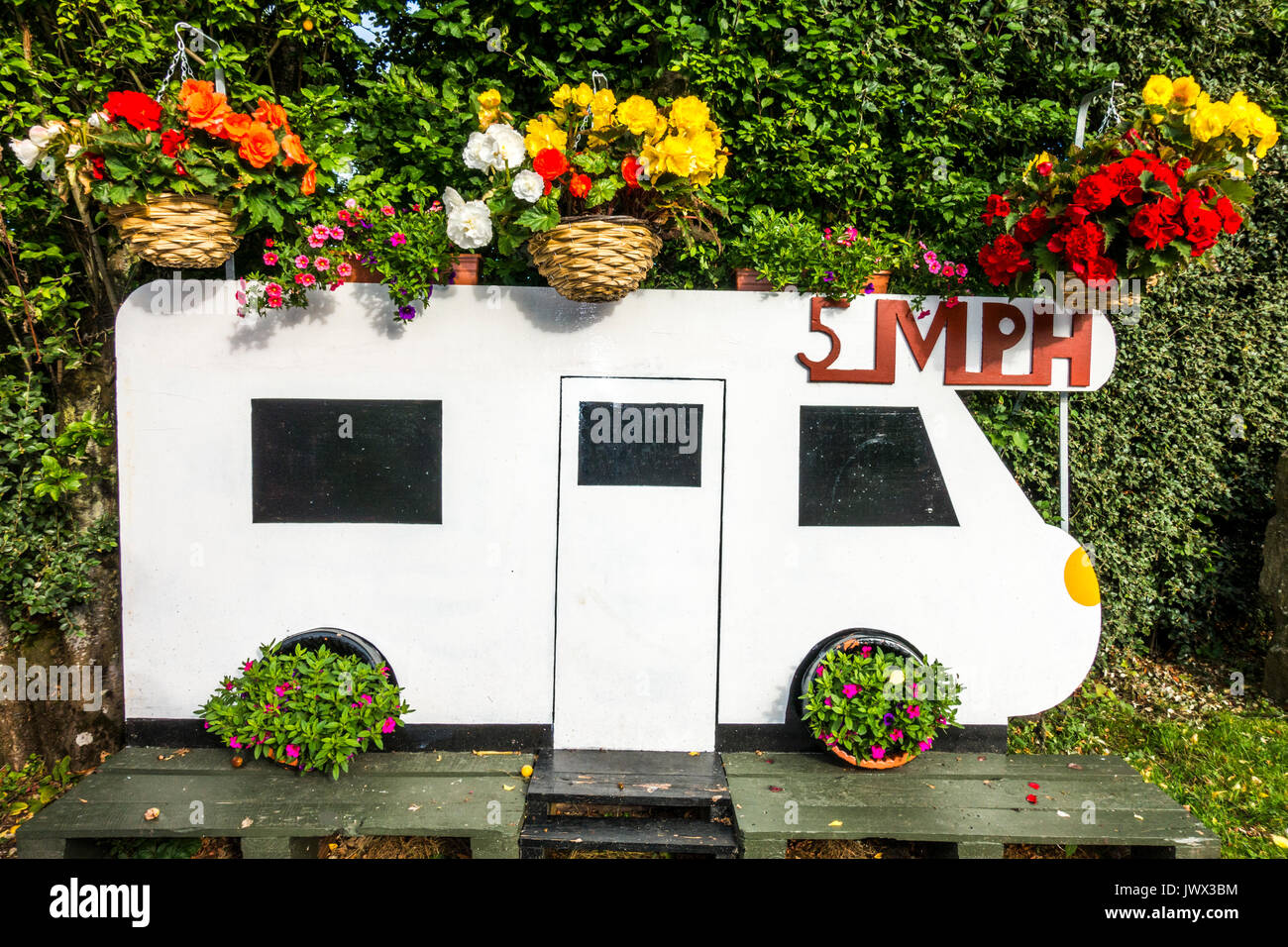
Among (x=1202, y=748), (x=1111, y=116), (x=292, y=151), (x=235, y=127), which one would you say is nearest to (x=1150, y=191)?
(x=1111, y=116)

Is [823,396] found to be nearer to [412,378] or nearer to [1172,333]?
[412,378]

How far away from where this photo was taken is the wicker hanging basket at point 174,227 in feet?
8.96

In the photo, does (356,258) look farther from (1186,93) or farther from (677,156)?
(1186,93)

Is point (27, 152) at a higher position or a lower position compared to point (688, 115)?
lower

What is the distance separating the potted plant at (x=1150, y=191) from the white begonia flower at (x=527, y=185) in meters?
1.90

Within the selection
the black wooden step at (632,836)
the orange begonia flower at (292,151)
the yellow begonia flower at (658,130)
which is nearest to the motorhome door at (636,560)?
the black wooden step at (632,836)

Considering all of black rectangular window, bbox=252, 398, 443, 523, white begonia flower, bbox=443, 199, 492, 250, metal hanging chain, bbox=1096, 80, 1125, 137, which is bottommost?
black rectangular window, bbox=252, 398, 443, 523

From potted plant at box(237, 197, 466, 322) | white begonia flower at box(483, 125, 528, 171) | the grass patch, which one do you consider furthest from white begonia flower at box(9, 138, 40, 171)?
the grass patch

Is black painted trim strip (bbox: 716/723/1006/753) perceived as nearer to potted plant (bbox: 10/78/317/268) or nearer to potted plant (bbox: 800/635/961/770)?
potted plant (bbox: 800/635/961/770)

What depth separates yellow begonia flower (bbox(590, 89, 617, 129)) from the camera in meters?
2.72

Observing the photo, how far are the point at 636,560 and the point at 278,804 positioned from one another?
1.68 meters

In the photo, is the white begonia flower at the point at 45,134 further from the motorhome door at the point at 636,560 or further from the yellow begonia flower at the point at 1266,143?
the yellow begonia flower at the point at 1266,143

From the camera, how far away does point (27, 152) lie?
266cm

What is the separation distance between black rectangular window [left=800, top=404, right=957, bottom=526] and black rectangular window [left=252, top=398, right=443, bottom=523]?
167cm
